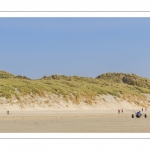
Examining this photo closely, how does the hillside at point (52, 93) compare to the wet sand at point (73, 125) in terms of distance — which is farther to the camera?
the hillside at point (52, 93)

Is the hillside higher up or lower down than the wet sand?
higher up

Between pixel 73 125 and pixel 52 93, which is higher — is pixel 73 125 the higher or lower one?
the lower one

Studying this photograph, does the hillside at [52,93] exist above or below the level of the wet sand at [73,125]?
above

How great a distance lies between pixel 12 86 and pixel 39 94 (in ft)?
11.9

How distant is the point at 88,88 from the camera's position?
65062 millimetres

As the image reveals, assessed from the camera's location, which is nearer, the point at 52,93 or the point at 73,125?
the point at 73,125

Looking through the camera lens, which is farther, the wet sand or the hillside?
the hillside
